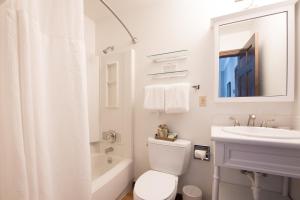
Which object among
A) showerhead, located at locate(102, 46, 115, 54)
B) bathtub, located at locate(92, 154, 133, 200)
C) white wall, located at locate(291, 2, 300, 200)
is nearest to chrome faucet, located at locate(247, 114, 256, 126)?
white wall, located at locate(291, 2, 300, 200)

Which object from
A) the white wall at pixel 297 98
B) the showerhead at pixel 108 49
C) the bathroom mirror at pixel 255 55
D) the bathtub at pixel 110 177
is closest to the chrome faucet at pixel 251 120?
the bathroom mirror at pixel 255 55

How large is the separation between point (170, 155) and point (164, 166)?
5.3 inches

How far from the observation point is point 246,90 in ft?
4.56

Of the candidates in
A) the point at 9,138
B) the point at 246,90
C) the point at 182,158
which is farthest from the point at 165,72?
the point at 9,138

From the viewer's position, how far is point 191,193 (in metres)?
1.50

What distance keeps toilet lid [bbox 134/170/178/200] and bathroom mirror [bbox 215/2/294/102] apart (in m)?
0.90

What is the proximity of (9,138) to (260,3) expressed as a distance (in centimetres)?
205

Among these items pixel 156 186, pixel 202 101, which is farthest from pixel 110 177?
pixel 202 101

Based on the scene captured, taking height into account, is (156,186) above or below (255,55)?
below

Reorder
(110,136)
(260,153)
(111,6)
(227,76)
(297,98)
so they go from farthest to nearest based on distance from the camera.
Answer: (110,136), (111,6), (227,76), (297,98), (260,153)

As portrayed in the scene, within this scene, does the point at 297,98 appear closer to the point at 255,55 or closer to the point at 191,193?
the point at 255,55

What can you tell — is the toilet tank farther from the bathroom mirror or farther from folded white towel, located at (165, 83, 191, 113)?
the bathroom mirror

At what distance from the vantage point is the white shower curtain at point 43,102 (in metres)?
0.63

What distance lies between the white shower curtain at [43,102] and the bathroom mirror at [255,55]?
1.26m
